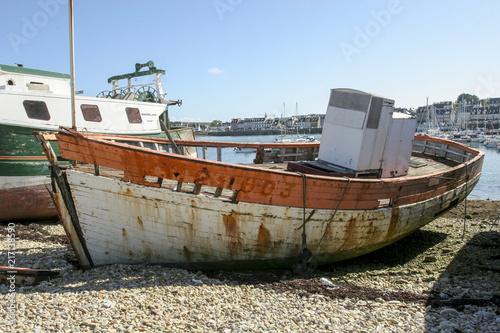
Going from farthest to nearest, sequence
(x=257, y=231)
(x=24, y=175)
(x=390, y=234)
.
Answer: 1. (x=24, y=175)
2. (x=390, y=234)
3. (x=257, y=231)

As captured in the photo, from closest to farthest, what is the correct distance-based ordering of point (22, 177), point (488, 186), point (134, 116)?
point (22, 177) → point (134, 116) → point (488, 186)

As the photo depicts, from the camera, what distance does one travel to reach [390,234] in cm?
689

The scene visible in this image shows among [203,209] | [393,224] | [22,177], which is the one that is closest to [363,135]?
[393,224]

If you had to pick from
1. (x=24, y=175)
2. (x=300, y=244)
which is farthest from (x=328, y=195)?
(x=24, y=175)

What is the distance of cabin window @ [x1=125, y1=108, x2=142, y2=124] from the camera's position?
12.8 metres

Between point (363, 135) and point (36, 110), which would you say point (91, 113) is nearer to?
point (36, 110)

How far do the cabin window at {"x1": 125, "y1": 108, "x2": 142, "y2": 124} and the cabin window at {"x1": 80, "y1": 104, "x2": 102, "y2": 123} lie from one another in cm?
123

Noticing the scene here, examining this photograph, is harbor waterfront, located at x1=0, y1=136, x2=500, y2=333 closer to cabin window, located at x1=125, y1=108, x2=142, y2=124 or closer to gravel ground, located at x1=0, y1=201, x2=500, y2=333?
gravel ground, located at x1=0, y1=201, x2=500, y2=333

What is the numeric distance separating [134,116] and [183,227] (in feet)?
28.9

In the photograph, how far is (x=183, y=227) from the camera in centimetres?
531

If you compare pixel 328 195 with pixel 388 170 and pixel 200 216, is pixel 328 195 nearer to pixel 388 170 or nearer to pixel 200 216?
pixel 200 216

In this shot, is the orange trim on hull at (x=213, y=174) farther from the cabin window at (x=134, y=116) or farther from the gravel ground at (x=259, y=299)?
the cabin window at (x=134, y=116)

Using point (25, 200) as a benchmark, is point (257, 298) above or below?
above

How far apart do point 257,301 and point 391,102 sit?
4.92 metres
